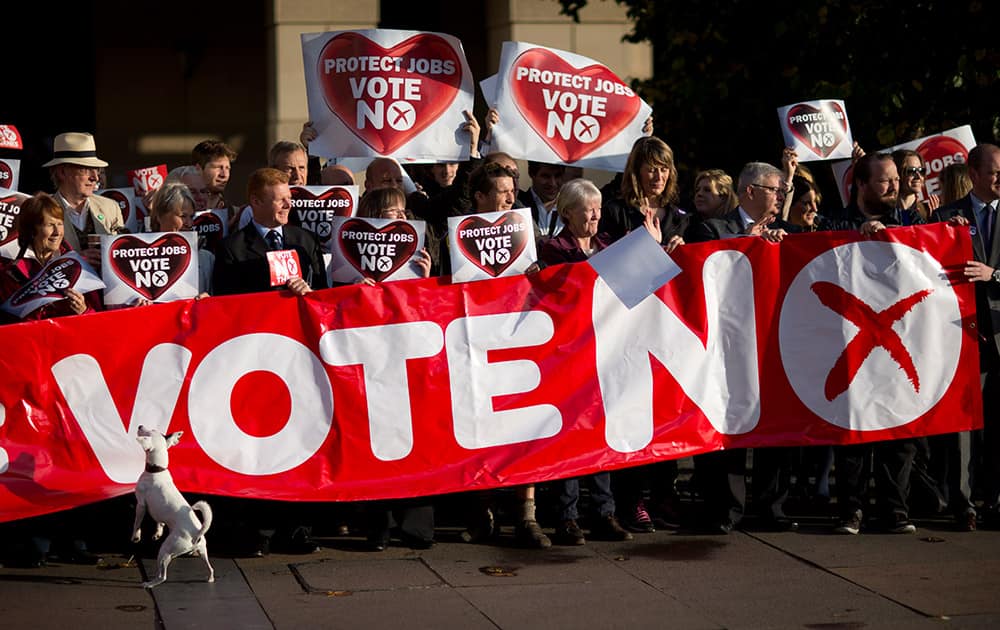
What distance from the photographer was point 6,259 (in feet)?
28.3

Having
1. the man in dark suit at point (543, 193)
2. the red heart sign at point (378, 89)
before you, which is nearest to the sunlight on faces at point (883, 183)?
the man in dark suit at point (543, 193)

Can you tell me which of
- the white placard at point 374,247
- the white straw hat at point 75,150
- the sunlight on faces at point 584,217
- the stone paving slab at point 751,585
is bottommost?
the stone paving slab at point 751,585

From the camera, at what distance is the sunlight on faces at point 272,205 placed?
875 cm

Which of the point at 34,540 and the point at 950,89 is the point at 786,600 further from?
the point at 950,89

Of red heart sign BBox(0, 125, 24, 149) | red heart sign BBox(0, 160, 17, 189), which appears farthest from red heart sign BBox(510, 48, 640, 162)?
red heart sign BBox(0, 125, 24, 149)

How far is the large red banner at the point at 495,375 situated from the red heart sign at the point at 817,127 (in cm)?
198

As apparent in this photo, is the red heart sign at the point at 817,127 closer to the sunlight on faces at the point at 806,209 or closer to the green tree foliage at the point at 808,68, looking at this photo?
the sunlight on faces at the point at 806,209

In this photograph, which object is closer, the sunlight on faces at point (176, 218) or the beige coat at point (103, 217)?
the sunlight on faces at point (176, 218)

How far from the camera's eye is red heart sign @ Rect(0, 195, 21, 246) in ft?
29.3

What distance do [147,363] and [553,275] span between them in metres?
2.21

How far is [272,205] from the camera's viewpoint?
8.74 m

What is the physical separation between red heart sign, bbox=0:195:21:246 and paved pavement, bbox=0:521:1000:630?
1.91m

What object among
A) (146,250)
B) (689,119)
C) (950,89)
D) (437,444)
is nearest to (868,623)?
(437,444)

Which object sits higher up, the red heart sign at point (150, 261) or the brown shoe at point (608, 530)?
the red heart sign at point (150, 261)
